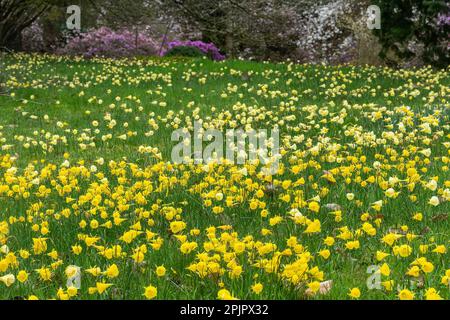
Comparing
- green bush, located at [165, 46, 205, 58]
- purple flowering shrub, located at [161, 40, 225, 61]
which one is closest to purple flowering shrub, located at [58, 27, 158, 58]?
purple flowering shrub, located at [161, 40, 225, 61]

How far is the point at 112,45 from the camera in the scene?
23.4 metres

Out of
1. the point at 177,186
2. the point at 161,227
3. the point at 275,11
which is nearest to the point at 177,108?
the point at 177,186

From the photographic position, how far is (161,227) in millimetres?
3688

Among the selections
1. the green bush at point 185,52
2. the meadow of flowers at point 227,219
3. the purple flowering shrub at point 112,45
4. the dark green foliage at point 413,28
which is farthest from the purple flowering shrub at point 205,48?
the meadow of flowers at point 227,219

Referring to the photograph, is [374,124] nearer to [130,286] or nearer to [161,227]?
[161,227]

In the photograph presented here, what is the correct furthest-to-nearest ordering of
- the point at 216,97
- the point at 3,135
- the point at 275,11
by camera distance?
1. the point at 275,11
2. the point at 216,97
3. the point at 3,135

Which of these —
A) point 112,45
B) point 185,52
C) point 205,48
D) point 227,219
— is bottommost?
point 227,219

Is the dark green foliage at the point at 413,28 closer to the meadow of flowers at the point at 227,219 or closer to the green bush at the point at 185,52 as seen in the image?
the meadow of flowers at the point at 227,219

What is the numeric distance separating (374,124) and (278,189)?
3406 millimetres

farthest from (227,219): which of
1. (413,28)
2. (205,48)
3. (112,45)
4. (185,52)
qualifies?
(112,45)

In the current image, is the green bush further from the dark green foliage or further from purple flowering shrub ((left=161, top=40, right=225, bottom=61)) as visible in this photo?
the dark green foliage

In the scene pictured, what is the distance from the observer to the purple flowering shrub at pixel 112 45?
76.6 feet

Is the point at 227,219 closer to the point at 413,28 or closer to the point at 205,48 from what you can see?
the point at 413,28

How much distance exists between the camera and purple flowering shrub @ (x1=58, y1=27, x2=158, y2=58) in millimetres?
23344
